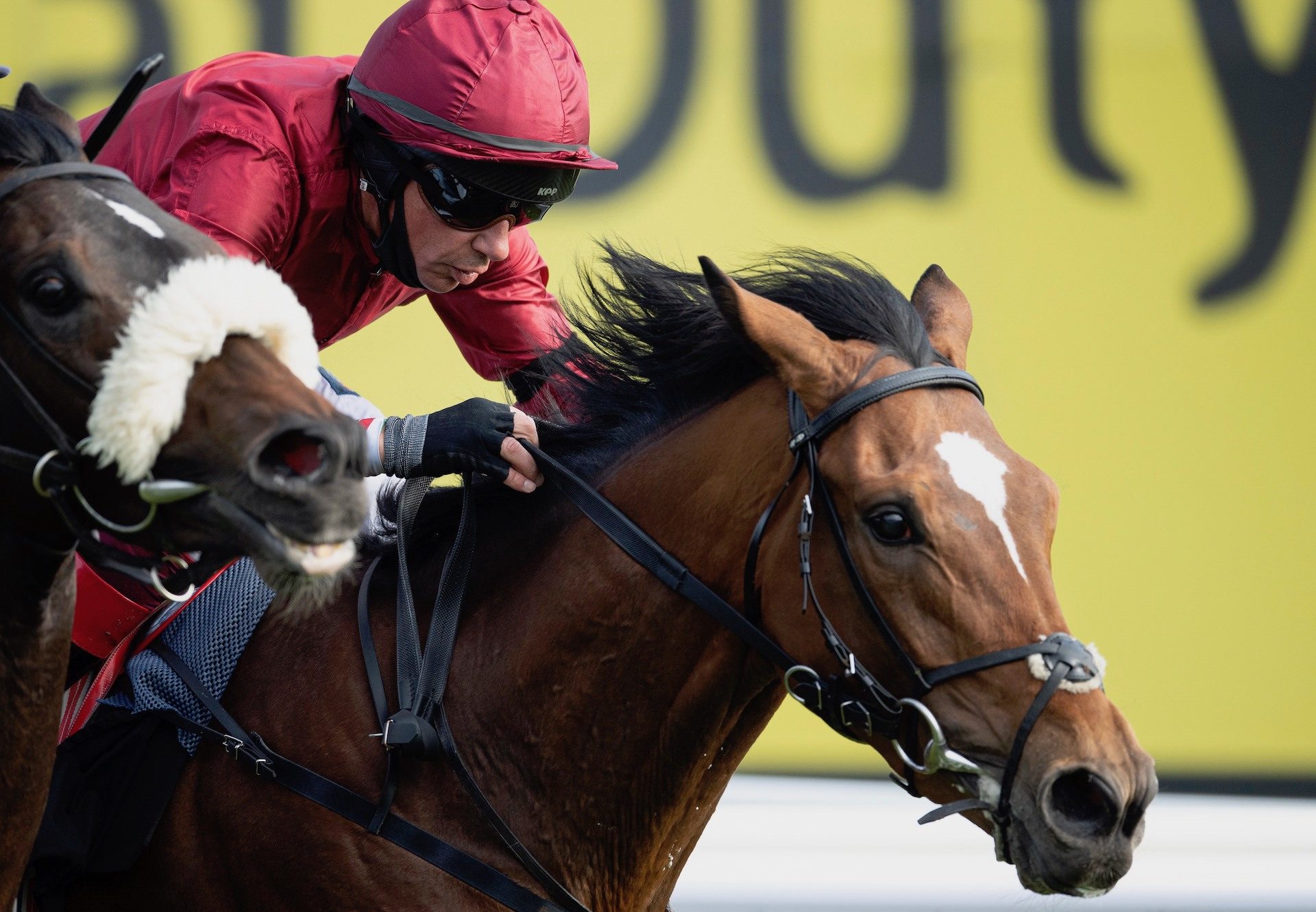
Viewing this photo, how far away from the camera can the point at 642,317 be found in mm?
2141

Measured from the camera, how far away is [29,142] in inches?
58.7

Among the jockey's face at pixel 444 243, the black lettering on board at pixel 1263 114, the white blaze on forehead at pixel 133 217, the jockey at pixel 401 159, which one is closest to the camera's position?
the white blaze on forehead at pixel 133 217

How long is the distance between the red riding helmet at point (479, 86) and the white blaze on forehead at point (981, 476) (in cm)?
83

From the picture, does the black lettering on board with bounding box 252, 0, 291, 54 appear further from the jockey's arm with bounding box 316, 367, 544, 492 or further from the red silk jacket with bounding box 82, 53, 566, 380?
the jockey's arm with bounding box 316, 367, 544, 492

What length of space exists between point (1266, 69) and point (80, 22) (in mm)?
3521

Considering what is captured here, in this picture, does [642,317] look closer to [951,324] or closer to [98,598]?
[951,324]

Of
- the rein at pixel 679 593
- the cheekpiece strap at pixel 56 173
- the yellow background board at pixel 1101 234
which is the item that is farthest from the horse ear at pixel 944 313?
the yellow background board at pixel 1101 234

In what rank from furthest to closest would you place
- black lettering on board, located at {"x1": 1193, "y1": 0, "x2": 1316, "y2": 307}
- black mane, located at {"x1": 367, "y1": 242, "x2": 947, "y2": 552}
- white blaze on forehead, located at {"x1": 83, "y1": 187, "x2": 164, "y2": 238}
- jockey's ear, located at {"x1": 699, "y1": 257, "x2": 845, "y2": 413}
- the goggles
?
black lettering on board, located at {"x1": 1193, "y1": 0, "x2": 1316, "y2": 307} < the goggles < black mane, located at {"x1": 367, "y1": 242, "x2": 947, "y2": 552} < jockey's ear, located at {"x1": 699, "y1": 257, "x2": 845, "y2": 413} < white blaze on forehead, located at {"x1": 83, "y1": 187, "x2": 164, "y2": 238}

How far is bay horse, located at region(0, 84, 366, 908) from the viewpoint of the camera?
1.36 metres

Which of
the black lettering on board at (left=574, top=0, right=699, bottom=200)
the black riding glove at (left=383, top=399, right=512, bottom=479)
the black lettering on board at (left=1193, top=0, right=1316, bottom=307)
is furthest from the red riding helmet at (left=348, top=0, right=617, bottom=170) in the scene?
the black lettering on board at (left=1193, top=0, right=1316, bottom=307)

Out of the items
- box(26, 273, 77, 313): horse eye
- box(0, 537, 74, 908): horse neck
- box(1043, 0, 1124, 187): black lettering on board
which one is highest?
box(1043, 0, 1124, 187): black lettering on board

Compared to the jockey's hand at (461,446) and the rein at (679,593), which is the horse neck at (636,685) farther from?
the jockey's hand at (461,446)

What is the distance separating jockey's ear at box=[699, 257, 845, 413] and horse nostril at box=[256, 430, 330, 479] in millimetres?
636

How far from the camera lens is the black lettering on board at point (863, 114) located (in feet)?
12.8
